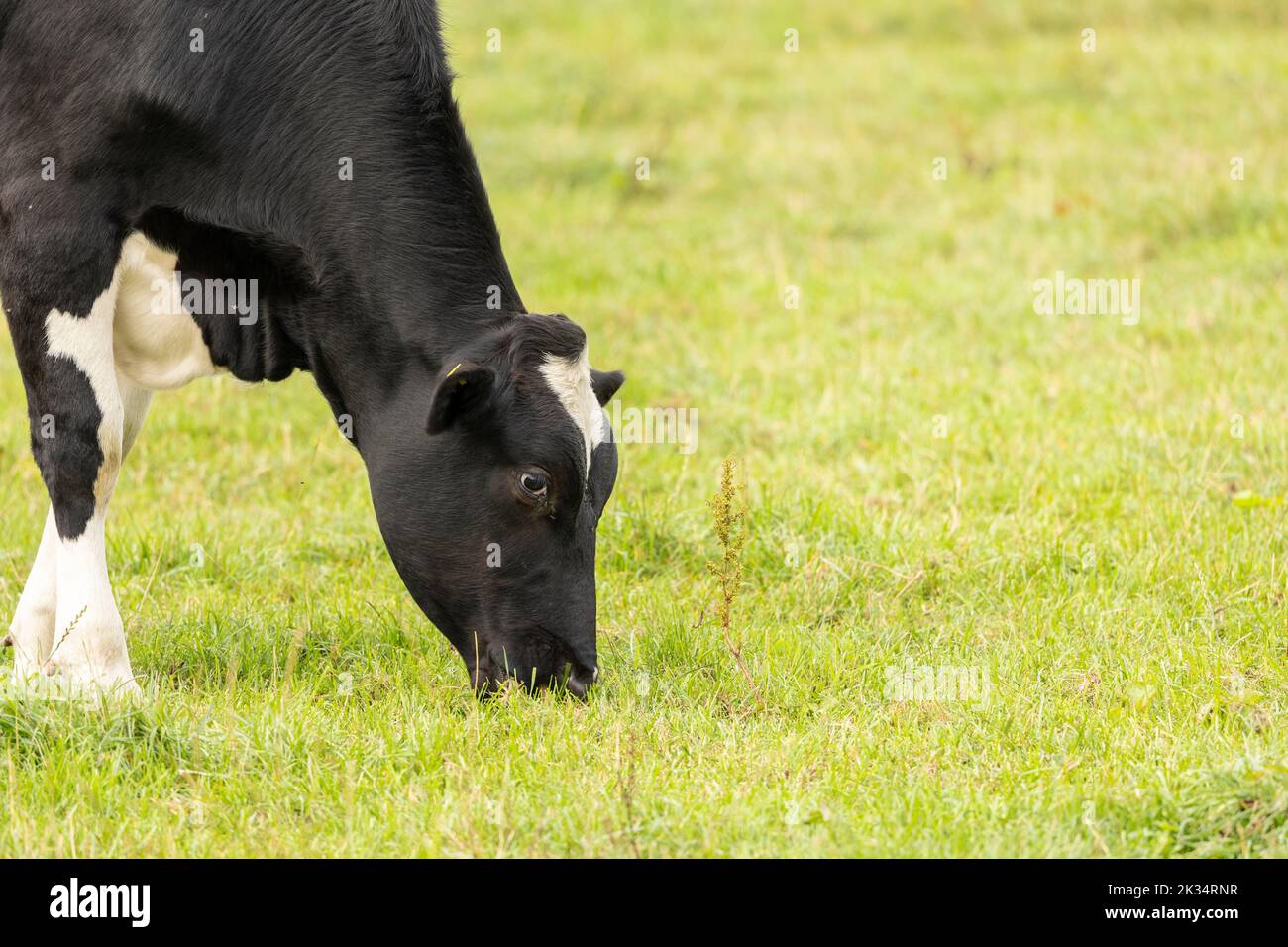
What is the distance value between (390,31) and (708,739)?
7.52ft

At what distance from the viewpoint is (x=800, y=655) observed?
17.0 feet

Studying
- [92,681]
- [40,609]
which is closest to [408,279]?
[92,681]

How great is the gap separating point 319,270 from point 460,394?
62cm

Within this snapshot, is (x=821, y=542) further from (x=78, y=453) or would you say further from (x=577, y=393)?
(x=78, y=453)

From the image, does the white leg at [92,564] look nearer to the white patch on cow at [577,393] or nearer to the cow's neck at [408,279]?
the cow's neck at [408,279]

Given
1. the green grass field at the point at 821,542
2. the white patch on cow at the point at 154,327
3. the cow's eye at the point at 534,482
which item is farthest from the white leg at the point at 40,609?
the cow's eye at the point at 534,482

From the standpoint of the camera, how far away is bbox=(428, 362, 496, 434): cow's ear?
14.8ft

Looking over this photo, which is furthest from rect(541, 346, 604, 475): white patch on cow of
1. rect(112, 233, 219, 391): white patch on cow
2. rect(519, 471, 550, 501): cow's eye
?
rect(112, 233, 219, 391): white patch on cow

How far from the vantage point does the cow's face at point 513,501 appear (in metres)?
4.64

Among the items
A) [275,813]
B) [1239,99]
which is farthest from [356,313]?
[1239,99]

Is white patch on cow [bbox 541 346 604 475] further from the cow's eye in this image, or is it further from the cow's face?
the cow's eye

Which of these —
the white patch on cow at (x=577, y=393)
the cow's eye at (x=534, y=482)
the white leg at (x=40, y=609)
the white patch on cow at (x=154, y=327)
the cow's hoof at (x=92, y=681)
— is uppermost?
the white patch on cow at (x=154, y=327)
